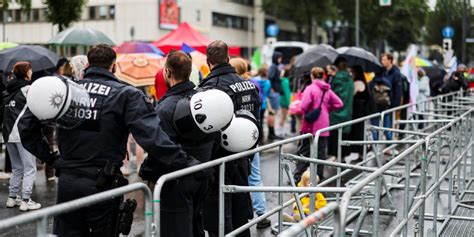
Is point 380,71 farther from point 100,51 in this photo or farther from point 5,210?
point 100,51

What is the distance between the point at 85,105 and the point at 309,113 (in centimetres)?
611

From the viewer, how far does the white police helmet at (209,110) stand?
4848mm

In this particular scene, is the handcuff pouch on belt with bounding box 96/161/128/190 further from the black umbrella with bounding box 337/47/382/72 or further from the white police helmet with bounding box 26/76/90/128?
→ the black umbrella with bounding box 337/47/382/72

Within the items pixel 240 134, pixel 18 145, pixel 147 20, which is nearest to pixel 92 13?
pixel 147 20

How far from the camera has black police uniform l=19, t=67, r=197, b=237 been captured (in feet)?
14.9

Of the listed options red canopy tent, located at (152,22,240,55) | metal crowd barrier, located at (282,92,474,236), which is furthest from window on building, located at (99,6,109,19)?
metal crowd barrier, located at (282,92,474,236)

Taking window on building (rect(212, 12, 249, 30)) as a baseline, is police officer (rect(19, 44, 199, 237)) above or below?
below

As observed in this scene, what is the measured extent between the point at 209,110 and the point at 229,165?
110 centimetres

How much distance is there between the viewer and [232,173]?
5883mm

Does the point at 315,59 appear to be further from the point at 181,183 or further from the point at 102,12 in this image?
the point at 102,12

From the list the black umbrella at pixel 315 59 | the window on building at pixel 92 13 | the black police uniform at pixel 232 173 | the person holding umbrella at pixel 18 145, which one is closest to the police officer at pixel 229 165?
the black police uniform at pixel 232 173

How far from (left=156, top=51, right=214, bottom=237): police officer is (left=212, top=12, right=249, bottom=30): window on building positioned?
180ft

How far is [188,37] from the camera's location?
1786cm

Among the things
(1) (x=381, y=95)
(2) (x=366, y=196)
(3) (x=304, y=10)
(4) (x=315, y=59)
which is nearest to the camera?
(2) (x=366, y=196)
